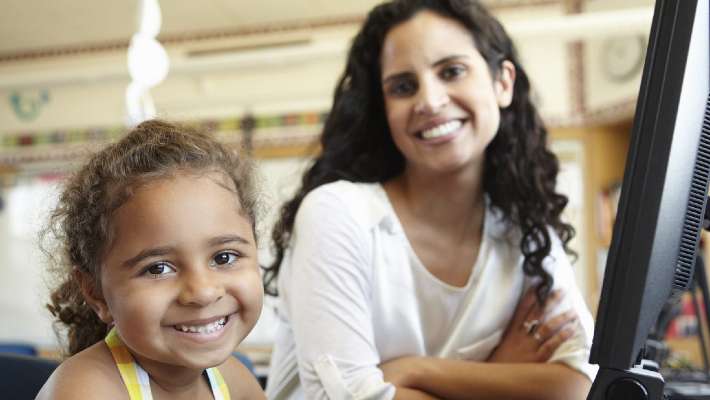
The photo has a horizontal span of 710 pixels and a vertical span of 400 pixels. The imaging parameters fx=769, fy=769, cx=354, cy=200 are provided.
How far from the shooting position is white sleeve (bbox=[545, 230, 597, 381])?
1303 mm

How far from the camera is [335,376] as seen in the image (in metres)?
1.27

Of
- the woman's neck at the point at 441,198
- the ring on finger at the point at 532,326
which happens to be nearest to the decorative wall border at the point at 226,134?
the woman's neck at the point at 441,198

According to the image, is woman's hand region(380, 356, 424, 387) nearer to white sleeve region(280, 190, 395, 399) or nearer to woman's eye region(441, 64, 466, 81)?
white sleeve region(280, 190, 395, 399)

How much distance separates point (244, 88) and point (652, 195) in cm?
654

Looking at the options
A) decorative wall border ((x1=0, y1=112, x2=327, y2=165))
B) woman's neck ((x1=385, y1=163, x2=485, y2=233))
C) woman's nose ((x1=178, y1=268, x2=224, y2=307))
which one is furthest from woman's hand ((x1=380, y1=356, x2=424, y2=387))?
decorative wall border ((x1=0, y1=112, x2=327, y2=165))

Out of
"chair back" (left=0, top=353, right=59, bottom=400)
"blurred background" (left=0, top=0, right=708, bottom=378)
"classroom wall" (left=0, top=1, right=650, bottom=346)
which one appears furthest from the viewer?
"blurred background" (left=0, top=0, right=708, bottom=378)

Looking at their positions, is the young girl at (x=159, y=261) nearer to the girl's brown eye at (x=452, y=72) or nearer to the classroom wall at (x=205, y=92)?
the girl's brown eye at (x=452, y=72)

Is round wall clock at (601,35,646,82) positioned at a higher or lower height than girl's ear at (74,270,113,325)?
higher

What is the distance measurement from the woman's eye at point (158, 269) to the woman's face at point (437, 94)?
716 mm

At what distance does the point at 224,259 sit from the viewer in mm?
900

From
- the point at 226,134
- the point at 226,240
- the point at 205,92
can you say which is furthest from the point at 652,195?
the point at 205,92

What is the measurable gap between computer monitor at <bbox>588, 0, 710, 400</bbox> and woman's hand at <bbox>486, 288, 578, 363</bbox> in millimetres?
662

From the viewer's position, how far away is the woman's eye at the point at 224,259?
0.89 m

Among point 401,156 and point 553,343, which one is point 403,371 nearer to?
point 553,343
